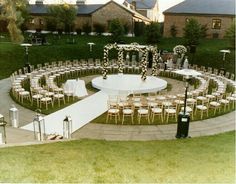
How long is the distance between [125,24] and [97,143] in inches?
1670

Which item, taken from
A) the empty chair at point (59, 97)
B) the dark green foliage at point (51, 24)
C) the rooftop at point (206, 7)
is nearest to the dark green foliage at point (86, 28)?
the dark green foliage at point (51, 24)

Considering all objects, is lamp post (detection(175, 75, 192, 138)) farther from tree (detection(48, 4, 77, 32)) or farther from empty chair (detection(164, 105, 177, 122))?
tree (detection(48, 4, 77, 32))

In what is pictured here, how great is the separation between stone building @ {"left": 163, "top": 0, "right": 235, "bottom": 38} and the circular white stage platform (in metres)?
26.2

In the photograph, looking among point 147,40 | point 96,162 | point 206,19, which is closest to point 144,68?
point 96,162

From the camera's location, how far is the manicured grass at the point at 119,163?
7832 mm

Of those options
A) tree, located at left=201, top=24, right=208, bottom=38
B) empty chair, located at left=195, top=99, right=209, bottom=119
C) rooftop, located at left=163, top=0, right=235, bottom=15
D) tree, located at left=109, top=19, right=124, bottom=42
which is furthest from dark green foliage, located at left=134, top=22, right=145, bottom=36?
empty chair, located at left=195, top=99, right=209, bottom=119

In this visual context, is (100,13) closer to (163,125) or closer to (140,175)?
(163,125)

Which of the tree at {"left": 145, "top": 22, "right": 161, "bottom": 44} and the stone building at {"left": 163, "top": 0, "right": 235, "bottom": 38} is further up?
the stone building at {"left": 163, "top": 0, "right": 235, "bottom": 38}

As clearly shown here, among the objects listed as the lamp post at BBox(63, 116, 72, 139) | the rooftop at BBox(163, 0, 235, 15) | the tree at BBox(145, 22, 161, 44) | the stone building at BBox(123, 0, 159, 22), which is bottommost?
the lamp post at BBox(63, 116, 72, 139)

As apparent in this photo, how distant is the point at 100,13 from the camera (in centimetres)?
5397

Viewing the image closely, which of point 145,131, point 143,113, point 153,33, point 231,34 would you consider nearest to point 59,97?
point 143,113

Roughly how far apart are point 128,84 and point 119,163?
608 inches

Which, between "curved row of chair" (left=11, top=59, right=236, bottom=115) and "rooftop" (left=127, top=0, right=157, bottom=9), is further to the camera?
"rooftop" (left=127, top=0, right=157, bottom=9)

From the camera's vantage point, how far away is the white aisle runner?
16.0m
